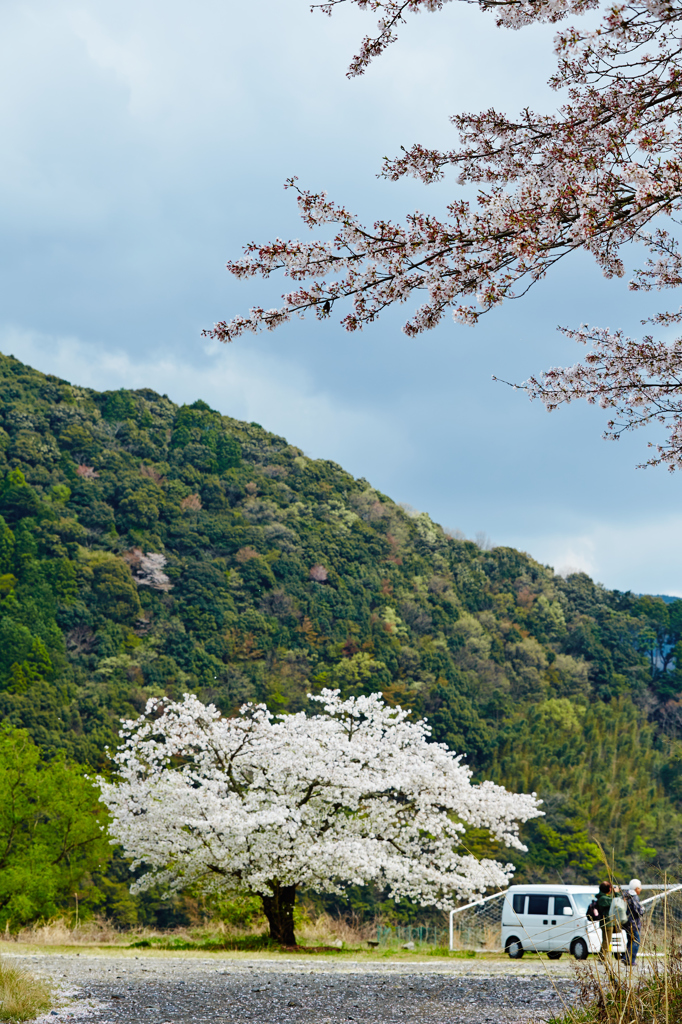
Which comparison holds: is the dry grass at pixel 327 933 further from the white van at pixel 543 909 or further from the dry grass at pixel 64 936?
the white van at pixel 543 909

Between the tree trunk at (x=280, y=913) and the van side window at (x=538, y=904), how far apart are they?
11.9ft

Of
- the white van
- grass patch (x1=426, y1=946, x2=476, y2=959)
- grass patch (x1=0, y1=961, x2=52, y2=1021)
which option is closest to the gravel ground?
grass patch (x1=0, y1=961, x2=52, y2=1021)

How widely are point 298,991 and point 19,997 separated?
108 inches

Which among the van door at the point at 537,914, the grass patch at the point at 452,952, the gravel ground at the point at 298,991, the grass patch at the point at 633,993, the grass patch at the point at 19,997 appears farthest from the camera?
the grass patch at the point at 452,952

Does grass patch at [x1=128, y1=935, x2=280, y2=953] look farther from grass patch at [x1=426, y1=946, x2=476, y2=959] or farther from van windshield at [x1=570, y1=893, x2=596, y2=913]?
van windshield at [x1=570, y1=893, x2=596, y2=913]

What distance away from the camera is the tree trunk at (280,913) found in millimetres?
13680

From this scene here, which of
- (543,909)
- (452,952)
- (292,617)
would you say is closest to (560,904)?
(543,909)

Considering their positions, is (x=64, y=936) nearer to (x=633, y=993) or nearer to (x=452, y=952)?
(x=452, y=952)

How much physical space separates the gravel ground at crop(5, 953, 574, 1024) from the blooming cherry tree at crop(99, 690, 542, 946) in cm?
271

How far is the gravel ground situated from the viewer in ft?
18.5

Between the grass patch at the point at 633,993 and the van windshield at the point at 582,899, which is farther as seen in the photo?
the van windshield at the point at 582,899

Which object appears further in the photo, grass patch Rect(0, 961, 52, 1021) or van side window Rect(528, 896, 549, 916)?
van side window Rect(528, 896, 549, 916)

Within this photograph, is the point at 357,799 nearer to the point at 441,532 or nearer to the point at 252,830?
the point at 252,830

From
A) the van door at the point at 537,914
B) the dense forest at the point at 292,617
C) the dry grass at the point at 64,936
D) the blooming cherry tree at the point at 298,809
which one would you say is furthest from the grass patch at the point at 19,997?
the dense forest at the point at 292,617
